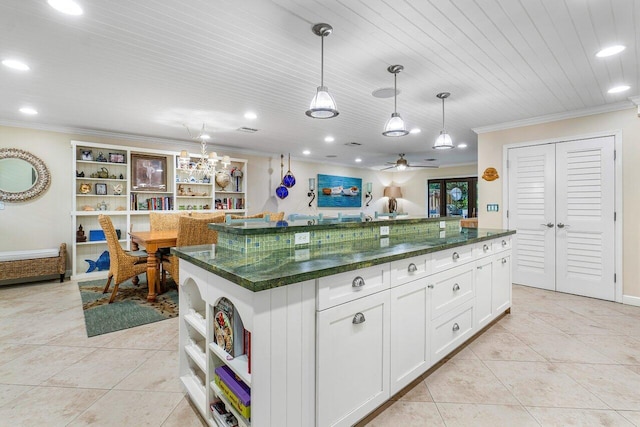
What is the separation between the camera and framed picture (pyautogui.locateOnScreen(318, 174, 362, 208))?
27.6 feet

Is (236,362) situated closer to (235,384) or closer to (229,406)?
(235,384)

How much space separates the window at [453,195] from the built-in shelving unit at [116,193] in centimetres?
677

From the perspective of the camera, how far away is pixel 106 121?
4387 millimetres

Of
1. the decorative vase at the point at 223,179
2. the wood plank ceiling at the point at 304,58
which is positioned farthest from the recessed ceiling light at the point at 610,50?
the decorative vase at the point at 223,179

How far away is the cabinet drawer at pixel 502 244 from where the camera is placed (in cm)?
292

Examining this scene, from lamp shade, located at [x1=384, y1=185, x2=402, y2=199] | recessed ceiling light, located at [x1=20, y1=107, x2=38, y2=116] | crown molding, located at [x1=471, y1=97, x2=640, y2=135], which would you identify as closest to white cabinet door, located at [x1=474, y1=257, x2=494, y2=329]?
crown molding, located at [x1=471, y1=97, x2=640, y2=135]

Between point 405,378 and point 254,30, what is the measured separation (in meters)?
2.51

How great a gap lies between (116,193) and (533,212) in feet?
21.6

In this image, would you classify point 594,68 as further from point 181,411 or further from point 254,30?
point 181,411

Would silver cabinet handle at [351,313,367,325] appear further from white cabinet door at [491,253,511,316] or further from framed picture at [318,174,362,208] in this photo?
framed picture at [318,174,362,208]

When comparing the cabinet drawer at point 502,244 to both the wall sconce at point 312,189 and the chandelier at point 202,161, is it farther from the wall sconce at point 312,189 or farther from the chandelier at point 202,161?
the wall sconce at point 312,189

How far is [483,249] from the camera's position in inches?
107

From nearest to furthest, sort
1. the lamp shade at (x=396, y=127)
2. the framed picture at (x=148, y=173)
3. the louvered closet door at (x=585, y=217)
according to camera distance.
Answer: the lamp shade at (x=396, y=127), the louvered closet door at (x=585, y=217), the framed picture at (x=148, y=173)

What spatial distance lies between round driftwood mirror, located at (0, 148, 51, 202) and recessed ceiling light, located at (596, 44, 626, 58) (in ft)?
22.5
